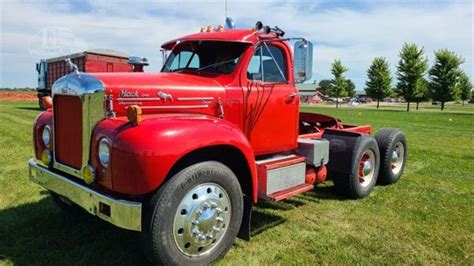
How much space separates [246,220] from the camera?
3.96 metres

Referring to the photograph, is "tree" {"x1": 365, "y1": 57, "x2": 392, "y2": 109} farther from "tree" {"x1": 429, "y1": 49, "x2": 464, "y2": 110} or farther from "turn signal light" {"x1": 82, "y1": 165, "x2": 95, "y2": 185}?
"turn signal light" {"x1": 82, "y1": 165, "x2": 95, "y2": 185}

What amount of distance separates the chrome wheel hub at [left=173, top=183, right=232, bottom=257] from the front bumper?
14.4 inches

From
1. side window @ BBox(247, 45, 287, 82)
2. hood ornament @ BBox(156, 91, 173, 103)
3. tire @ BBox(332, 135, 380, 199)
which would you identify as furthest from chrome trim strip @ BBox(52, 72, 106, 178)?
tire @ BBox(332, 135, 380, 199)

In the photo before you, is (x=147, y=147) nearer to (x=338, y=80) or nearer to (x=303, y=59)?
(x=303, y=59)

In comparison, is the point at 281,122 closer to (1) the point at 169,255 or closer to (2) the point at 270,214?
(2) the point at 270,214

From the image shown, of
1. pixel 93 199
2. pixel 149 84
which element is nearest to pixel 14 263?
pixel 93 199

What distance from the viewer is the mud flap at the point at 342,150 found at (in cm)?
566

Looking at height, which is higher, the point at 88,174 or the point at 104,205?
the point at 88,174

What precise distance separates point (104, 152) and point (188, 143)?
69cm

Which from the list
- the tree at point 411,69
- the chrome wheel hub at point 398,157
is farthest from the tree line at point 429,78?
the chrome wheel hub at point 398,157

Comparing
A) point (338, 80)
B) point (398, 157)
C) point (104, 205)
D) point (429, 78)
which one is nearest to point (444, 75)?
point (429, 78)

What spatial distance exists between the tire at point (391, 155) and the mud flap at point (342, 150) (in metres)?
1.04

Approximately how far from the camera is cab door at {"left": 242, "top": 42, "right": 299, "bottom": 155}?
448cm

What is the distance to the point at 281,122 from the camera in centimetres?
481
